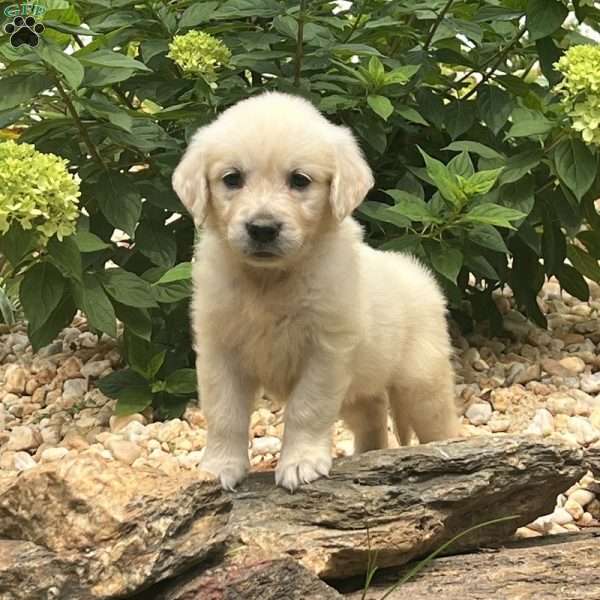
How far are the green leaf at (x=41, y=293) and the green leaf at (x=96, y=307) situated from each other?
0.27 feet

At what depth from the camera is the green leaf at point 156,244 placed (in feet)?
14.2

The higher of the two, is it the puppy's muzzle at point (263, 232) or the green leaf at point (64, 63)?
the green leaf at point (64, 63)

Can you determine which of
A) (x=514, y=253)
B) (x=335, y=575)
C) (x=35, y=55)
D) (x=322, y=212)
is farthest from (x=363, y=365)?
(x=514, y=253)

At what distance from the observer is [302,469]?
3.02 metres

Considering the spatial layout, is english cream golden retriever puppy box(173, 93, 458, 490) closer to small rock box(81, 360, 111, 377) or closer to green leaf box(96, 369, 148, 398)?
green leaf box(96, 369, 148, 398)

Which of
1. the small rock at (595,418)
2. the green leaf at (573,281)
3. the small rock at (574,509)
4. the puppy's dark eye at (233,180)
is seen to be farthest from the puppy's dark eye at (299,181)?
the green leaf at (573,281)

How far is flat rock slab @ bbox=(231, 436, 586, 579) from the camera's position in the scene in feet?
9.18

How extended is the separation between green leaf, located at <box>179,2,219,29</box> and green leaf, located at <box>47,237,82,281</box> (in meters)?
1.10

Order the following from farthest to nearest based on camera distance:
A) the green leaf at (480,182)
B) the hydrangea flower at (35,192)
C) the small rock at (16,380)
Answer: the small rock at (16,380) → the green leaf at (480,182) → the hydrangea flower at (35,192)

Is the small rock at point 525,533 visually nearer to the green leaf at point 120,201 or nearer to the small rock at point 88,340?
the green leaf at point 120,201

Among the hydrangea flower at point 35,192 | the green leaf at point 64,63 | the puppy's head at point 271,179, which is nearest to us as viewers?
the puppy's head at point 271,179

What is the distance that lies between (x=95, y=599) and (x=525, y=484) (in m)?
1.33

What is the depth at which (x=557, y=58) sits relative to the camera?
453 centimetres

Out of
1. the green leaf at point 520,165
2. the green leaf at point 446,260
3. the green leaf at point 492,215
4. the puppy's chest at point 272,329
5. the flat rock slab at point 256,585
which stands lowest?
the flat rock slab at point 256,585
